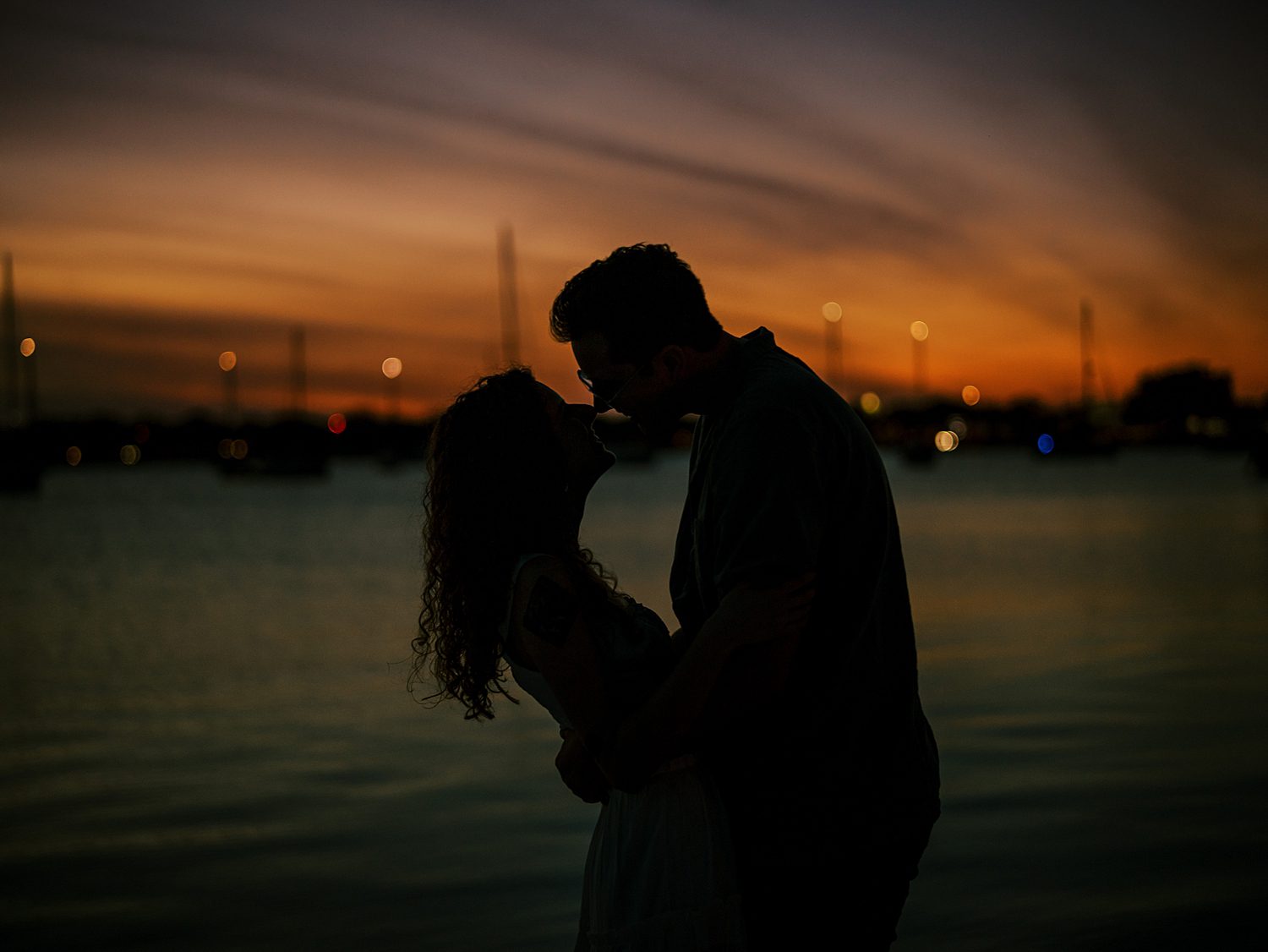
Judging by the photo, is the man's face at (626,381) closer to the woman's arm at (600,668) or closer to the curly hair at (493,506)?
the curly hair at (493,506)

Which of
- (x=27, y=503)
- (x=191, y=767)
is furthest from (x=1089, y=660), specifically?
(x=27, y=503)

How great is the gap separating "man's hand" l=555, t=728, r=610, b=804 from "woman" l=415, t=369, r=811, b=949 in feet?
0.11

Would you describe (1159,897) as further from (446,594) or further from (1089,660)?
(1089,660)

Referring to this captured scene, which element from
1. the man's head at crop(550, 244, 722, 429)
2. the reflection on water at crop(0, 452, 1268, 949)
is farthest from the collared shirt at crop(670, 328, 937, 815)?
the reflection on water at crop(0, 452, 1268, 949)

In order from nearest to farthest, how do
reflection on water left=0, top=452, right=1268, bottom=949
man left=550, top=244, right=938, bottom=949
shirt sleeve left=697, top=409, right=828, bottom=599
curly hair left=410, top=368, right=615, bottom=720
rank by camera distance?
shirt sleeve left=697, top=409, right=828, bottom=599 < man left=550, top=244, right=938, bottom=949 < curly hair left=410, top=368, right=615, bottom=720 < reflection on water left=0, top=452, right=1268, bottom=949

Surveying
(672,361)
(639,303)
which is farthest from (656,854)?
(639,303)

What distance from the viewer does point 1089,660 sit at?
51.3ft

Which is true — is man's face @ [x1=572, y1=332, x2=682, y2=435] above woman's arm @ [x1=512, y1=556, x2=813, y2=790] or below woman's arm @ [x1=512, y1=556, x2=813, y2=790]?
above

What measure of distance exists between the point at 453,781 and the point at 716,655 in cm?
804

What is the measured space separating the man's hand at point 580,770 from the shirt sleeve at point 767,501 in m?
0.52

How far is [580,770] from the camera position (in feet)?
9.36

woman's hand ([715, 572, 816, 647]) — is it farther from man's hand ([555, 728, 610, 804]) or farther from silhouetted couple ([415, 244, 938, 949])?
man's hand ([555, 728, 610, 804])

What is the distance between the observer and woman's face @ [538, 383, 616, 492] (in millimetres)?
2922

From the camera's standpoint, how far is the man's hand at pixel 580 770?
2836 millimetres
